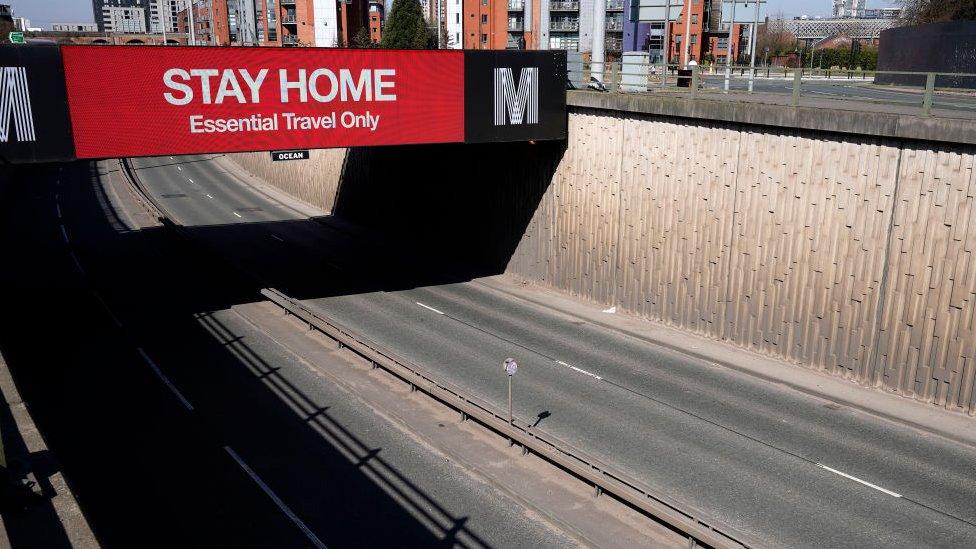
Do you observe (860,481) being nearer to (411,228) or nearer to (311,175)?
(411,228)

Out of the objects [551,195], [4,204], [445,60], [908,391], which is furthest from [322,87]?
[4,204]

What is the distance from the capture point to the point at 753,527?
13711 millimetres

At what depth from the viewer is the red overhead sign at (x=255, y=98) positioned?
1986 cm

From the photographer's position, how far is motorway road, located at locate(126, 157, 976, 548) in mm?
14242

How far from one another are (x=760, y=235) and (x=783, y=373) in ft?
13.1

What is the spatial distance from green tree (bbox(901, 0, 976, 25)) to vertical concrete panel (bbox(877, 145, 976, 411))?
4456 centimetres

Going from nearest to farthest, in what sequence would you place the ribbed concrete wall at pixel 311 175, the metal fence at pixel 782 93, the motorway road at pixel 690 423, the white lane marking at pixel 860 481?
1. the motorway road at pixel 690 423
2. the white lane marking at pixel 860 481
3. the metal fence at pixel 782 93
4. the ribbed concrete wall at pixel 311 175

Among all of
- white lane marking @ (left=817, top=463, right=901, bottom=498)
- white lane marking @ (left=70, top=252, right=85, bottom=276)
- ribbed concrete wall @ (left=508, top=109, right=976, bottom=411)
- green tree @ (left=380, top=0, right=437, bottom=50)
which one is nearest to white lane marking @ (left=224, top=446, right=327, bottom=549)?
white lane marking @ (left=817, top=463, right=901, bottom=498)

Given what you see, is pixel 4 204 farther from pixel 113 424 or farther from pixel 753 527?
pixel 753 527

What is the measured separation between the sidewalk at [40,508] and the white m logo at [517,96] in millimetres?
17610

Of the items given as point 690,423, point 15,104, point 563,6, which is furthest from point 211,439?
point 563,6

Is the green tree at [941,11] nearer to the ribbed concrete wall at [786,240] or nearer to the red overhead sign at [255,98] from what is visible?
the ribbed concrete wall at [786,240]

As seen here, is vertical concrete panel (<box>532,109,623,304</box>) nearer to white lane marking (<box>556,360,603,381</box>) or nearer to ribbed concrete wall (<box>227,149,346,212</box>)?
white lane marking (<box>556,360,603,381</box>)

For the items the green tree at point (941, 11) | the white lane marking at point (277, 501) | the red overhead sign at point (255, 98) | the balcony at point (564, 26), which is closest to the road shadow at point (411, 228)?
the red overhead sign at point (255, 98)
